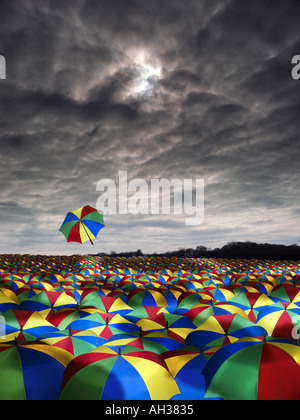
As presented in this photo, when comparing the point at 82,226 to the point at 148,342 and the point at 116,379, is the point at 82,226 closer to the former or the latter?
the point at 148,342

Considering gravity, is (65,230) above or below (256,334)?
above

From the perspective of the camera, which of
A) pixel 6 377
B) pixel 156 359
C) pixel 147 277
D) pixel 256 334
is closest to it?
pixel 6 377

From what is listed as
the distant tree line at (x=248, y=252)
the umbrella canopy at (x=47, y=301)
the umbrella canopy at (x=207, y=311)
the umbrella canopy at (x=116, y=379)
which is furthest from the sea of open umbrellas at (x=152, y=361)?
the distant tree line at (x=248, y=252)

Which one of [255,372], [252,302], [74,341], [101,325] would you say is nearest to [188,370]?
[255,372]

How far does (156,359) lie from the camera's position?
15.3ft

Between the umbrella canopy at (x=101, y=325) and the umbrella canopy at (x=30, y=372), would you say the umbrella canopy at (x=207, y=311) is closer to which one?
the umbrella canopy at (x=101, y=325)

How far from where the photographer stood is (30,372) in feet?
14.3

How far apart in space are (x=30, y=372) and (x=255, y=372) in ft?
11.2

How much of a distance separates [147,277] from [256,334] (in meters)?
11.0

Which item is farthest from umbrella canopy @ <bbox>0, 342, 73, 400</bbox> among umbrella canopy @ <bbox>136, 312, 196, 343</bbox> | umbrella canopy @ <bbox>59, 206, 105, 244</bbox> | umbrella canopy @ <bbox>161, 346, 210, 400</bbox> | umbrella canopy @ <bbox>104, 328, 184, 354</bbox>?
umbrella canopy @ <bbox>59, 206, 105, 244</bbox>

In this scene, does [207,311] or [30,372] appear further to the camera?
[207,311]
